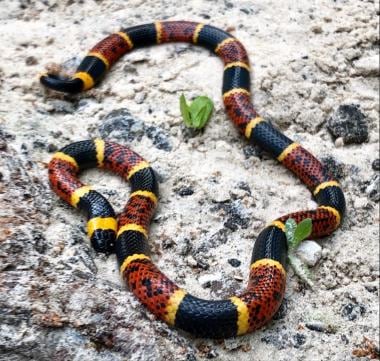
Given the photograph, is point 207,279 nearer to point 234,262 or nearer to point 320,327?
point 234,262

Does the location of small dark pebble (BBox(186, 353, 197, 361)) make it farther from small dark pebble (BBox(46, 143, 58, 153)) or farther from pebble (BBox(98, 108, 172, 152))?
small dark pebble (BBox(46, 143, 58, 153))

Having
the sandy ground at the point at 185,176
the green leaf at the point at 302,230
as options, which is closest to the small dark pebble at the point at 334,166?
the sandy ground at the point at 185,176

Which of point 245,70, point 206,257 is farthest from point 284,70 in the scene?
point 206,257

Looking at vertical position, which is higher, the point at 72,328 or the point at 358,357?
the point at 72,328

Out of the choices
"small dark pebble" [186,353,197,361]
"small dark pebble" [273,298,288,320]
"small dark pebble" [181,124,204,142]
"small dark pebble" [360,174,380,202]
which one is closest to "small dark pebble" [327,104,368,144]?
"small dark pebble" [360,174,380,202]

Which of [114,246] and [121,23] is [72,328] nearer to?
[114,246]

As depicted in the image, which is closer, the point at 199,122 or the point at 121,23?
the point at 199,122
